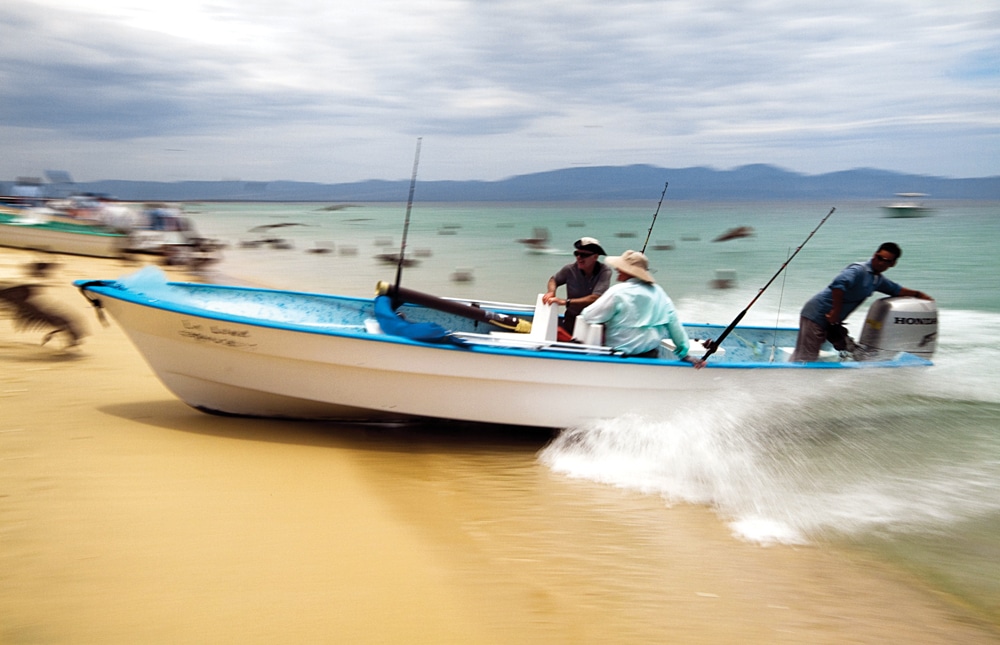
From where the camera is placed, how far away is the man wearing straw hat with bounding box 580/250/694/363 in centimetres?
598

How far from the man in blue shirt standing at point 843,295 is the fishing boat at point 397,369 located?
0.63 meters

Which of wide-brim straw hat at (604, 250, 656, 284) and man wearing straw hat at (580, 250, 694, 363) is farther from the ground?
wide-brim straw hat at (604, 250, 656, 284)

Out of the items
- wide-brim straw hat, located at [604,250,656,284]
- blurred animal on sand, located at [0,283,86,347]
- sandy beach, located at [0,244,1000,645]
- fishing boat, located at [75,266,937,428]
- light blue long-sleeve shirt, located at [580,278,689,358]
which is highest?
wide-brim straw hat, located at [604,250,656,284]

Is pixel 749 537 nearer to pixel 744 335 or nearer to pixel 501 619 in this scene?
pixel 501 619

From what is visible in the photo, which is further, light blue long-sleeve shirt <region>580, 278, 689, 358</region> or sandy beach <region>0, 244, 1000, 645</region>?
light blue long-sleeve shirt <region>580, 278, 689, 358</region>

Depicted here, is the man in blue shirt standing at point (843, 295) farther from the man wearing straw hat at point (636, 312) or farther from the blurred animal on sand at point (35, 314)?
the blurred animal on sand at point (35, 314)

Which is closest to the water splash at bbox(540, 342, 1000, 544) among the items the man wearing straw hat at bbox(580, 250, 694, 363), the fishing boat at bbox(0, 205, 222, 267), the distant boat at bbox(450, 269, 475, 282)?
the man wearing straw hat at bbox(580, 250, 694, 363)

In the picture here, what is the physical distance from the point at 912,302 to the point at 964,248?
1418 inches

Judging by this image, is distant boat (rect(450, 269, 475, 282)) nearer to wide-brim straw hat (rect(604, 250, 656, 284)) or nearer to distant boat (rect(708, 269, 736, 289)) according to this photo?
distant boat (rect(708, 269, 736, 289))

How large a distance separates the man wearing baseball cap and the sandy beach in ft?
4.98

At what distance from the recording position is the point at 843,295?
6.88 meters

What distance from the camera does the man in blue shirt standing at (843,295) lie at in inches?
268

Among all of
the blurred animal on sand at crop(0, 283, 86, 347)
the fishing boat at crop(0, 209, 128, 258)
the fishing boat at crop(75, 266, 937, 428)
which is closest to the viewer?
the fishing boat at crop(75, 266, 937, 428)

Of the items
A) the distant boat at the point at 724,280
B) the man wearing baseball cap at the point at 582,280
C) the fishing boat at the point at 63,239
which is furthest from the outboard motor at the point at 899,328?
the fishing boat at the point at 63,239
